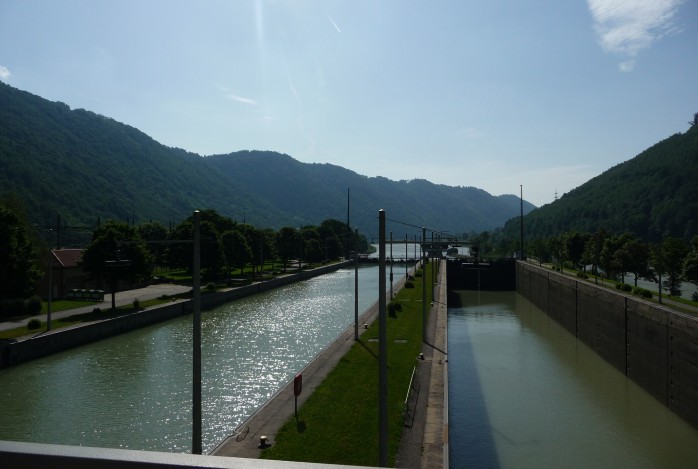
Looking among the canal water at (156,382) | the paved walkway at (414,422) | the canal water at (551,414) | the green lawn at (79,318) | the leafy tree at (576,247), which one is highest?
the leafy tree at (576,247)

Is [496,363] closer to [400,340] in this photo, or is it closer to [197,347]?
[400,340]

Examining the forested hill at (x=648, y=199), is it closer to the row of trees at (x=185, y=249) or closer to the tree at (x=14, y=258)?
the row of trees at (x=185, y=249)

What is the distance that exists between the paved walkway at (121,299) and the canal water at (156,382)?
5.23 metres

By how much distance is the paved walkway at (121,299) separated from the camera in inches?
1407

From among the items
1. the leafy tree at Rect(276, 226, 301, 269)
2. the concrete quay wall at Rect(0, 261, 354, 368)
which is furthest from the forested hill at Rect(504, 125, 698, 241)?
the concrete quay wall at Rect(0, 261, 354, 368)

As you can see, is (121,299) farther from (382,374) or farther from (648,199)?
(648,199)

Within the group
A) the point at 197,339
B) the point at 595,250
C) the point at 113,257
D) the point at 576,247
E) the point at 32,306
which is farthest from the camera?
the point at 576,247

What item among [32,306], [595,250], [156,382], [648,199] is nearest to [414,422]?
[156,382]

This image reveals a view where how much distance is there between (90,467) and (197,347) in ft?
27.6

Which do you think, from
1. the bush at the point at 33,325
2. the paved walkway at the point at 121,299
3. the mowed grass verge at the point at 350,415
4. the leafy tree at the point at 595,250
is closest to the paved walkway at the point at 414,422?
the mowed grass verge at the point at 350,415

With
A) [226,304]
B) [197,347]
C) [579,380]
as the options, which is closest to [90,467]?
[197,347]

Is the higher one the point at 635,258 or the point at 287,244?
the point at 287,244

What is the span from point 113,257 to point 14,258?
939 centimetres

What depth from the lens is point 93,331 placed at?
35.2 metres
